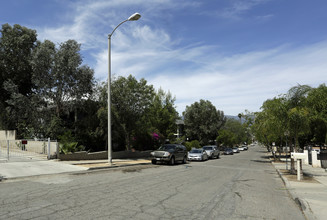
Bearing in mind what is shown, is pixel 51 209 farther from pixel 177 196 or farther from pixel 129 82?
pixel 129 82

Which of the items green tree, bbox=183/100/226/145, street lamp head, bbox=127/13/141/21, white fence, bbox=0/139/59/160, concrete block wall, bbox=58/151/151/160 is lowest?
concrete block wall, bbox=58/151/151/160

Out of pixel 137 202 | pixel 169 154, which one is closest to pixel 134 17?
Answer: pixel 169 154

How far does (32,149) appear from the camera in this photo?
19.5 m

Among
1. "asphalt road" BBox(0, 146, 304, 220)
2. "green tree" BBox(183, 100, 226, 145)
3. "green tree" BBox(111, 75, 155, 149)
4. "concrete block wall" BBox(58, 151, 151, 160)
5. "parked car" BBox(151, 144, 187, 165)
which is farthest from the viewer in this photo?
"green tree" BBox(183, 100, 226, 145)

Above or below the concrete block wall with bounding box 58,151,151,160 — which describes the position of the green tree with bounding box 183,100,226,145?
above

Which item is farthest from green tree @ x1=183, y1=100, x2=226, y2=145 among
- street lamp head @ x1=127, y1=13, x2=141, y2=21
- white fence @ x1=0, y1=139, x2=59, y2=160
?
street lamp head @ x1=127, y1=13, x2=141, y2=21

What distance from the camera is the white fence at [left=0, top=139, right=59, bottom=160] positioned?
17.0 metres

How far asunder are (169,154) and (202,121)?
37217 mm

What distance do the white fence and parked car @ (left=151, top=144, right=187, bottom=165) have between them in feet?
24.3

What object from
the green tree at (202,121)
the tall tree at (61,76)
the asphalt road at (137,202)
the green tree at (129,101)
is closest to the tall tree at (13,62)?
the tall tree at (61,76)

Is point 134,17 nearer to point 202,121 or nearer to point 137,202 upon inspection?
point 137,202

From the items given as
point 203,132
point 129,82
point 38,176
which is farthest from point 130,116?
point 203,132

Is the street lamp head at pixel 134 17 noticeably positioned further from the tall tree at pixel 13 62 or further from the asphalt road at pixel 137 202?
the tall tree at pixel 13 62

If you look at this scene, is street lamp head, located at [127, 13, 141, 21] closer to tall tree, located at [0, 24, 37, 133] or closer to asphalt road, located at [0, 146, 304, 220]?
asphalt road, located at [0, 146, 304, 220]
